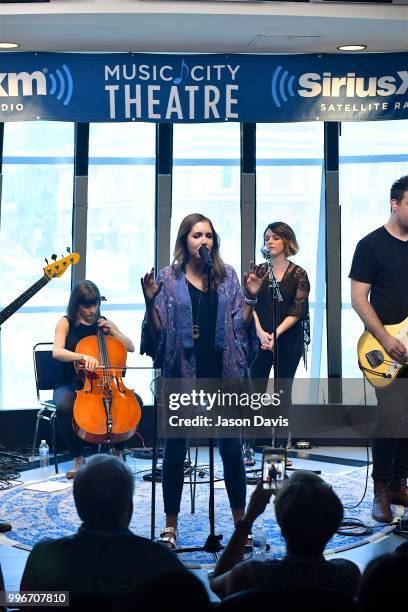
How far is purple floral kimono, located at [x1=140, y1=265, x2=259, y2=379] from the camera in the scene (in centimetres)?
420

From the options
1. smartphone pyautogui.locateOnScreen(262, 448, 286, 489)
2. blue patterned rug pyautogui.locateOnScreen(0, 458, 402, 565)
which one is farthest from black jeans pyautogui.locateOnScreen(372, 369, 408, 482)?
smartphone pyautogui.locateOnScreen(262, 448, 286, 489)

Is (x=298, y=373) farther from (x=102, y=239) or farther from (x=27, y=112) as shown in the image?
(x=27, y=112)

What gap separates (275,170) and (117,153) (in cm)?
138

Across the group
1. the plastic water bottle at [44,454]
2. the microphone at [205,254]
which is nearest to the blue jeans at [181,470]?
the microphone at [205,254]

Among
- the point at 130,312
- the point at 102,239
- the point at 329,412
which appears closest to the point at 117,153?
the point at 102,239

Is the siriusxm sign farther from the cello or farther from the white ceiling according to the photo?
the cello

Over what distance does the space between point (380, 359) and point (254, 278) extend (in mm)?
1191

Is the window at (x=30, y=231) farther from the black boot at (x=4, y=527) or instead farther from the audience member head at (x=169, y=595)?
the audience member head at (x=169, y=595)

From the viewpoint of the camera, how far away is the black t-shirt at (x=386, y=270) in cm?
482

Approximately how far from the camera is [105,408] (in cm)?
544

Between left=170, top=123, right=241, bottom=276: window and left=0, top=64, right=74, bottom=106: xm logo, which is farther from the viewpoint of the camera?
left=170, top=123, right=241, bottom=276: window

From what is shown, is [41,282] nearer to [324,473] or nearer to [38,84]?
[38,84]

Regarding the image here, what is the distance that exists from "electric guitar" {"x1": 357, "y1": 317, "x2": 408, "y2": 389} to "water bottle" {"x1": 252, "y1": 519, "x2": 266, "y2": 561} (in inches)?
43.4

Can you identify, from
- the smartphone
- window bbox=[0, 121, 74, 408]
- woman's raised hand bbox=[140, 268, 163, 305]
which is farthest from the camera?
window bbox=[0, 121, 74, 408]
